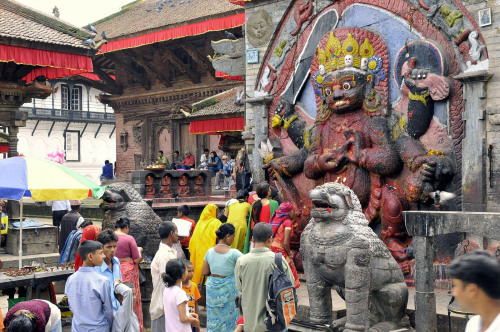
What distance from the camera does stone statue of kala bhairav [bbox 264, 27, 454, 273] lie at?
8758mm

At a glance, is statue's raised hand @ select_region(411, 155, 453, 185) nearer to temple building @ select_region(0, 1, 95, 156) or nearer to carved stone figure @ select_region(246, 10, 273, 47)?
carved stone figure @ select_region(246, 10, 273, 47)

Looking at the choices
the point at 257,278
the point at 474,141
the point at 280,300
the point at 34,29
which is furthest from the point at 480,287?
the point at 34,29

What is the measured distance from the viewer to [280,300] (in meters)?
5.30

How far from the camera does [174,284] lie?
19.1ft

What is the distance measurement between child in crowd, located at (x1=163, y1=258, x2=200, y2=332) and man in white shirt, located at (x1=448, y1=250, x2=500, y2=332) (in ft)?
10.8

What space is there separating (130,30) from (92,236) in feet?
59.4

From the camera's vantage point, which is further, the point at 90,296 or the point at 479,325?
the point at 90,296

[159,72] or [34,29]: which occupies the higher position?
[159,72]

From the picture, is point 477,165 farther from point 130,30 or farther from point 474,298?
point 130,30

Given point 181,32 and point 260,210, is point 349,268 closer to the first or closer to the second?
point 260,210

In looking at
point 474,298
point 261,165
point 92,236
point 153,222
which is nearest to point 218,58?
point 261,165

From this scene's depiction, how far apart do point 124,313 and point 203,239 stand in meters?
2.81

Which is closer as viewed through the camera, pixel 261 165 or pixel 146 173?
pixel 261 165

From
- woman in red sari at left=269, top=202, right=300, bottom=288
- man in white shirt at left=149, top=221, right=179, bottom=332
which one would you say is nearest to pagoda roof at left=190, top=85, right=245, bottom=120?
woman in red sari at left=269, top=202, right=300, bottom=288
